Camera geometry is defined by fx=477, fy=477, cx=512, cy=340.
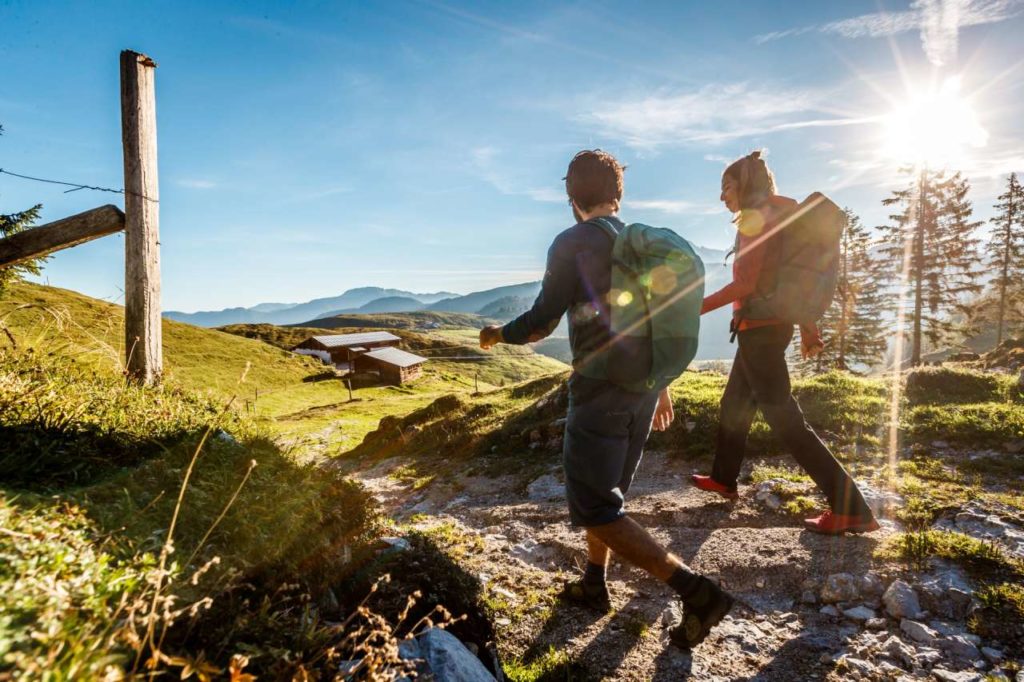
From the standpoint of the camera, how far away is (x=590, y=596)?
3385 mm

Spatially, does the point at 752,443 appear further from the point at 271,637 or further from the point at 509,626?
the point at 271,637

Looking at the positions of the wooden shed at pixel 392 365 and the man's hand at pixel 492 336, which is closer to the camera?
the man's hand at pixel 492 336

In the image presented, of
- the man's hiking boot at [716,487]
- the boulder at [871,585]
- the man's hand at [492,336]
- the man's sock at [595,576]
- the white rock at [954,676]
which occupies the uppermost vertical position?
the man's hand at [492,336]

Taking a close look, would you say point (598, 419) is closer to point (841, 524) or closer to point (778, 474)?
point (841, 524)

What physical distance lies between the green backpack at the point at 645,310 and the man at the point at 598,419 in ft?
0.22

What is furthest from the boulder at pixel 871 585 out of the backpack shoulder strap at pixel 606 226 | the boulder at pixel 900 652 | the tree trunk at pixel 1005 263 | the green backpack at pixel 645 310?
the tree trunk at pixel 1005 263

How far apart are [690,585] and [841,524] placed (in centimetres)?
203

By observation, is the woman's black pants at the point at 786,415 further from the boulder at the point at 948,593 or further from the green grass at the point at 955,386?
the green grass at the point at 955,386

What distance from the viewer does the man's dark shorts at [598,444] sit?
2756 millimetres

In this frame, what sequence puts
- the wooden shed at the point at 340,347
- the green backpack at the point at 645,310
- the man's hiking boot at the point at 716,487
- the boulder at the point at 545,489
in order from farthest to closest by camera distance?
the wooden shed at the point at 340,347
the boulder at the point at 545,489
the man's hiking boot at the point at 716,487
the green backpack at the point at 645,310

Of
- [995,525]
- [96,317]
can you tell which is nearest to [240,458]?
[96,317]

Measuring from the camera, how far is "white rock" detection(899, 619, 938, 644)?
2850 millimetres

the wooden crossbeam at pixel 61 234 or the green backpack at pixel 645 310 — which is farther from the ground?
the wooden crossbeam at pixel 61 234

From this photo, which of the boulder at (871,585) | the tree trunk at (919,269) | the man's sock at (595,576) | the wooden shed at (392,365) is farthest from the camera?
the wooden shed at (392,365)
